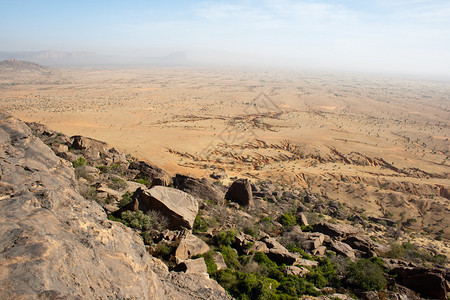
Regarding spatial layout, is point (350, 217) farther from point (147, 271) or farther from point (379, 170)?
point (147, 271)

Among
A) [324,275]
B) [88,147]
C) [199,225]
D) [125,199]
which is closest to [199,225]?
[199,225]

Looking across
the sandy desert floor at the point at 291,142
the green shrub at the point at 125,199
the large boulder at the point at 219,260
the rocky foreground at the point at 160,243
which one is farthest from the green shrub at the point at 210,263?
the sandy desert floor at the point at 291,142

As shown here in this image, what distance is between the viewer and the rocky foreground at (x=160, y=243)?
14.7 feet

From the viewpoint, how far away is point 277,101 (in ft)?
255

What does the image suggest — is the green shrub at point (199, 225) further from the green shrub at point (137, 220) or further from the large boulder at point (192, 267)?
the large boulder at point (192, 267)

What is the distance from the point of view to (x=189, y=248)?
971 centimetres

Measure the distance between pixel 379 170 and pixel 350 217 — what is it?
48.2ft

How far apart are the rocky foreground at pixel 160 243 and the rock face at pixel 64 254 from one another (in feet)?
0.07

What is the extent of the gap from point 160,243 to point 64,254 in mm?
5639

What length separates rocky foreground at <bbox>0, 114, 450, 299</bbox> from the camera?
4488 millimetres

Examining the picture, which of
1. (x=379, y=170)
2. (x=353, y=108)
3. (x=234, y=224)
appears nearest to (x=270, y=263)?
(x=234, y=224)

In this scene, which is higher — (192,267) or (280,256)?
(192,267)

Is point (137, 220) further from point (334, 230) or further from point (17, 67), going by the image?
point (17, 67)

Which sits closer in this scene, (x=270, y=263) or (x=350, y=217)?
(x=270, y=263)
